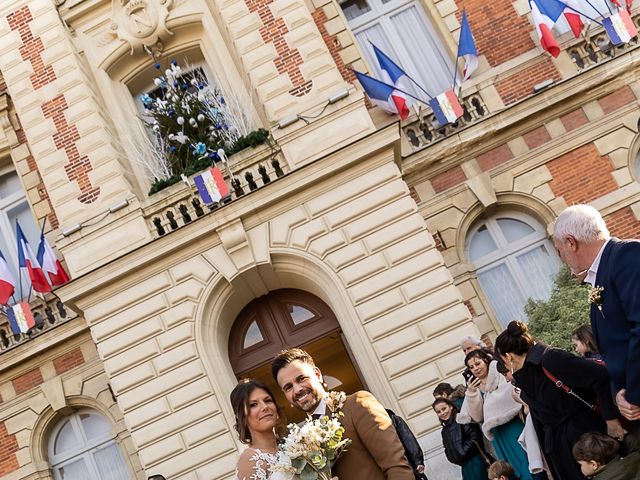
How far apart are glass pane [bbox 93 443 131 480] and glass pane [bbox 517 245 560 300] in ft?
23.8

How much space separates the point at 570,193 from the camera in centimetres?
1240

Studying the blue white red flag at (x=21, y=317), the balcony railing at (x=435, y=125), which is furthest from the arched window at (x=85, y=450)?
the balcony railing at (x=435, y=125)

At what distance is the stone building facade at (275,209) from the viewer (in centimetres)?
1101

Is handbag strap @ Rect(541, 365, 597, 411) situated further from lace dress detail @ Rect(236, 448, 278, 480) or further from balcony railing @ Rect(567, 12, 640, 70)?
balcony railing @ Rect(567, 12, 640, 70)

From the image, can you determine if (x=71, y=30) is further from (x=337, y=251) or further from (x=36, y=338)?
(x=337, y=251)

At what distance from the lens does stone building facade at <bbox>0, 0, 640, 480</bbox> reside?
11.0 meters

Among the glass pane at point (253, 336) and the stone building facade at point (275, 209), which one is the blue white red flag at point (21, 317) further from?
the glass pane at point (253, 336)

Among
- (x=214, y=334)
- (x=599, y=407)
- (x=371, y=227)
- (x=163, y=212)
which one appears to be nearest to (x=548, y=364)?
(x=599, y=407)

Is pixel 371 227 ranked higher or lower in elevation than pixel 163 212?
lower

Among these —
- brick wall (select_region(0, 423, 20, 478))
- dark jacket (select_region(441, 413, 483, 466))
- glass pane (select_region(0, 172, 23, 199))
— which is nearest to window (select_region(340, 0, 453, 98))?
glass pane (select_region(0, 172, 23, 199))

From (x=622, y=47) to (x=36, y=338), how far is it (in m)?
10.7

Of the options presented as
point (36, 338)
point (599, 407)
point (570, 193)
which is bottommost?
point (599, 407)

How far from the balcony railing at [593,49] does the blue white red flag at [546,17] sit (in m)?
0.56

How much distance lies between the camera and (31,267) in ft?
43.4
